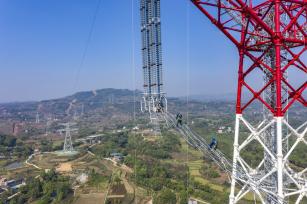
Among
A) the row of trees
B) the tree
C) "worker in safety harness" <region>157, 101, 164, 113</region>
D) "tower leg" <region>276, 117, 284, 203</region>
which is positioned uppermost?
"worker in safety harness" <region>157, 101, 164, 113</region>

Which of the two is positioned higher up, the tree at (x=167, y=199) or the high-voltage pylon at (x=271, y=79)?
the high-voltage pylon at (x=271, y=79)

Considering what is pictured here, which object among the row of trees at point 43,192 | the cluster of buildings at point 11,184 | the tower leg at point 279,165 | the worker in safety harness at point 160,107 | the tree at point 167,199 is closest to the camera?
the tower leg at point 279,165

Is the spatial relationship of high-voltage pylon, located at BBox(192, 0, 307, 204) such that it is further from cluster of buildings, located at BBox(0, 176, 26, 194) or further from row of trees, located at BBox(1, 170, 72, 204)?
cluster of buildings, located at BBox(0, 176, 26, 194)

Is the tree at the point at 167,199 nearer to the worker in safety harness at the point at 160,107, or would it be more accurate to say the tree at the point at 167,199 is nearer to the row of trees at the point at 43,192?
the row of trees at the point at 43,192

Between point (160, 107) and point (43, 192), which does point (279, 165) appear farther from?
point (43, 192)

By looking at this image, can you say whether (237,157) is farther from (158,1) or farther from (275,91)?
(158,1)

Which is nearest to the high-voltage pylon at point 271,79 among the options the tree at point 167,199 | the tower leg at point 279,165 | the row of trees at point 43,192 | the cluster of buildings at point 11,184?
the tower leg at point 279,165

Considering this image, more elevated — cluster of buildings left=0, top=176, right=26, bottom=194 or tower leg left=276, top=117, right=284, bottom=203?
tower leg left=276, top=117, right=284, bottom=203

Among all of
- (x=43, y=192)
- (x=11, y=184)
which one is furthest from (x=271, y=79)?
(x=11, y=184)

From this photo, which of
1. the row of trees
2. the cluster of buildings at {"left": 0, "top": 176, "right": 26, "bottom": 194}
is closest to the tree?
the row of trees

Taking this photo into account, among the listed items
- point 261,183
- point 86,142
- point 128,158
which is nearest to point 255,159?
point 128,158

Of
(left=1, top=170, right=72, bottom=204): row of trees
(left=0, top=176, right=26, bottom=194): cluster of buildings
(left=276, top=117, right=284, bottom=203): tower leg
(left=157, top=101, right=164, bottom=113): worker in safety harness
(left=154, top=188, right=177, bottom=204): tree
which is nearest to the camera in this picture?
(left=276, top=117, right=284, bottom=203): tower leg
